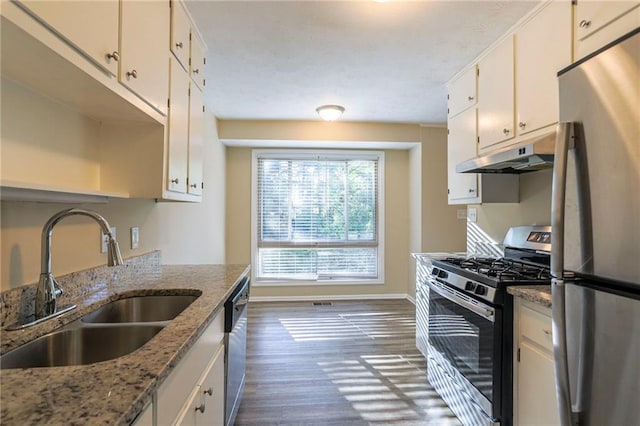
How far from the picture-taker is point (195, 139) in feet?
7.13

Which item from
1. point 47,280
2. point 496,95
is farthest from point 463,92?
point 47,280

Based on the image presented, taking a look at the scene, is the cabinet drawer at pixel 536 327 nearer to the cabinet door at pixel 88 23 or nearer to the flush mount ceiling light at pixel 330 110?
the cabinet door at pixel 88 23

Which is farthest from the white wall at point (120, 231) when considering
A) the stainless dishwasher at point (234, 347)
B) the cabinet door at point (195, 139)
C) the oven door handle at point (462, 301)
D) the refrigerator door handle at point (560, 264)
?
the oven door handle at point (462, 301)

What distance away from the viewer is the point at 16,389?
0.71 meters

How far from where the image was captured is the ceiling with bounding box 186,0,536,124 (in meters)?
1.91

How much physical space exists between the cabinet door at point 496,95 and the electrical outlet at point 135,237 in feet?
8.20

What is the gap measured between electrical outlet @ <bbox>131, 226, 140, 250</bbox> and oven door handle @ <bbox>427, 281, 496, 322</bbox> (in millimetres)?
2017

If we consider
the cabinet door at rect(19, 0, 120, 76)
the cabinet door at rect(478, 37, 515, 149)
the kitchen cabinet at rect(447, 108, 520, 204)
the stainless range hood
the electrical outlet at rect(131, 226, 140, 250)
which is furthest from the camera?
the kitchen cabinet at rect(447, 108, 520, 204)

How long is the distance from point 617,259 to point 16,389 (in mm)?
1568

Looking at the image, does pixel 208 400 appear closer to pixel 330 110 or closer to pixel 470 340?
pixel 470 340

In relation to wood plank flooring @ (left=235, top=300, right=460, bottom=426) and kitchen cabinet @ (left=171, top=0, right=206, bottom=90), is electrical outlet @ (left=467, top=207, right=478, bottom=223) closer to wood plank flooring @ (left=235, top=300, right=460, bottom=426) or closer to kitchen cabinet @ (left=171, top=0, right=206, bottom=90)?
wood plank flooring @ (left=235, top=300, right=460, bottom=426)

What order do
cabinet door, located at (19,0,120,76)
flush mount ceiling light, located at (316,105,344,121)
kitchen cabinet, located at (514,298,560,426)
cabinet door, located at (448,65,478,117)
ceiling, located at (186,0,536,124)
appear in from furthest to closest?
flush mount ceiling light, located at (316,105,344,121) → cabinet door, located at (448,65,478,117) → ceiling, located at (186,0,536,124) → kitchen cabinet, located at (514,298,560,426) → cabinet door, located at (19,0,120,76)

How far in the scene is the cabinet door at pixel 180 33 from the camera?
5.69 feet

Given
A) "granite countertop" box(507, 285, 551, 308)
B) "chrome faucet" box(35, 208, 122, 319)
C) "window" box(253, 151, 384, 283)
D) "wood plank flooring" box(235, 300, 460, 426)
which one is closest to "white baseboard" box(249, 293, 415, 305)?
"window" box(253, 151, 384, 283)
